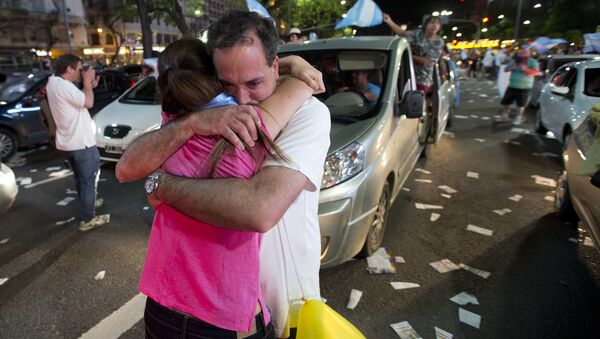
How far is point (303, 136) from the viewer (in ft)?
3.75

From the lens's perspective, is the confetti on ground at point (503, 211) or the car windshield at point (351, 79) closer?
the car windshield at point (351, 79)

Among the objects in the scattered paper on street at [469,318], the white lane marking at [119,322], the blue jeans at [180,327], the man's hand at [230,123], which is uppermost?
the man's hand at [230,123]

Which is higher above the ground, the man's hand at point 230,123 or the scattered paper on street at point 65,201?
the man's hand at point 230,123

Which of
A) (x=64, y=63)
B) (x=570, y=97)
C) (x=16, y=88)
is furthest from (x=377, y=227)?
(x=16, y=88)

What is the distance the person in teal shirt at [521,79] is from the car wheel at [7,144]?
11.4m

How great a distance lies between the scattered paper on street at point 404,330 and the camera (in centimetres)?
262

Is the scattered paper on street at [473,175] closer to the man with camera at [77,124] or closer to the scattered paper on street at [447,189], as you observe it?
the scattered paper on street at [447,189]

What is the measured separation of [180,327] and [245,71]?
818 millimetres

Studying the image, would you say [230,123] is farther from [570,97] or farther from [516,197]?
[570,97]

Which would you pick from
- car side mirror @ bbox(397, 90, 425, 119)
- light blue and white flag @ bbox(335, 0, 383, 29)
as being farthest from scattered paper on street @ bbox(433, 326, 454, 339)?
light blue and white flag @ bbox(335, 0, 383, 29)

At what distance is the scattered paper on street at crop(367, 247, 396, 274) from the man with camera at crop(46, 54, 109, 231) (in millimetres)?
2996

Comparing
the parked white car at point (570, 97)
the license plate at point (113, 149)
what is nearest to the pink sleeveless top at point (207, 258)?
the license plate at point (113, 149)

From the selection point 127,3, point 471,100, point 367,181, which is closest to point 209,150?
point 367,181

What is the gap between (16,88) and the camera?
7523mm
